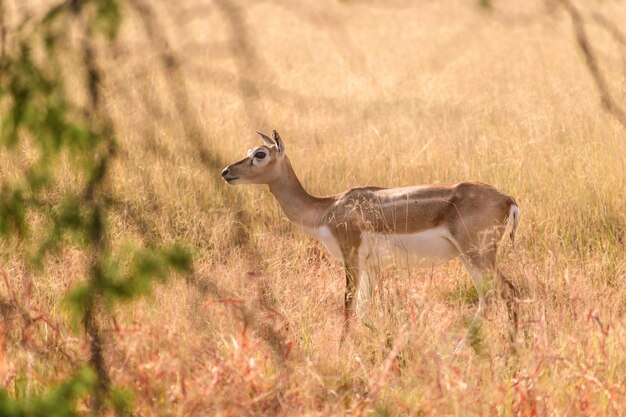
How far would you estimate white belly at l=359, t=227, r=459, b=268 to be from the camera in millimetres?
5984

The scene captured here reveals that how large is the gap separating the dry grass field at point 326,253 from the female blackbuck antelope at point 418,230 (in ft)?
0.56

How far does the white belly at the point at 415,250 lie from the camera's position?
598cm

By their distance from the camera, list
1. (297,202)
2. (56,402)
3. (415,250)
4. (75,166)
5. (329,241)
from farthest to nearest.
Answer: (297,202)
(329,241)
(415,250)
(75,166)
(56,402)

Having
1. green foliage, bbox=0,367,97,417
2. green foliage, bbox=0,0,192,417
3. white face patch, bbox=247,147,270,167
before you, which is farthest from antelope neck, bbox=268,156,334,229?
green foliage, bbox=0,367,97,417

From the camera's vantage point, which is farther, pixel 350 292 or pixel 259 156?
pixel 259 156

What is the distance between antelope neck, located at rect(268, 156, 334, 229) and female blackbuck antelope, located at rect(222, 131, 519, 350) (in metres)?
0.13

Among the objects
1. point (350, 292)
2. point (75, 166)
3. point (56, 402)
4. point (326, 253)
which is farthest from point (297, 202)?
point (56, 402)

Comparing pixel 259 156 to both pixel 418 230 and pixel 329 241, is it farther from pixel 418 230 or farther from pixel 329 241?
pixel 418 230

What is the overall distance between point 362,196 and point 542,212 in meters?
1.40

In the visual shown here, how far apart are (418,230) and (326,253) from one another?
3.87 ft

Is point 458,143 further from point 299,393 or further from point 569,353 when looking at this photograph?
point 299,393

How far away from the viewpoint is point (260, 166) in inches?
261

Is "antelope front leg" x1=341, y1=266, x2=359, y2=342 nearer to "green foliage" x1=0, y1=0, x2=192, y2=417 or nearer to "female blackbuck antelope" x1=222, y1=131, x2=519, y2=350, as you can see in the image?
"female blackbuck antelope" x1=222, y1=131, x2=519, y2=350

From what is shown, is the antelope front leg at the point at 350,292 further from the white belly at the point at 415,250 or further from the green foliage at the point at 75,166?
the green foliage at the point at 75,166
